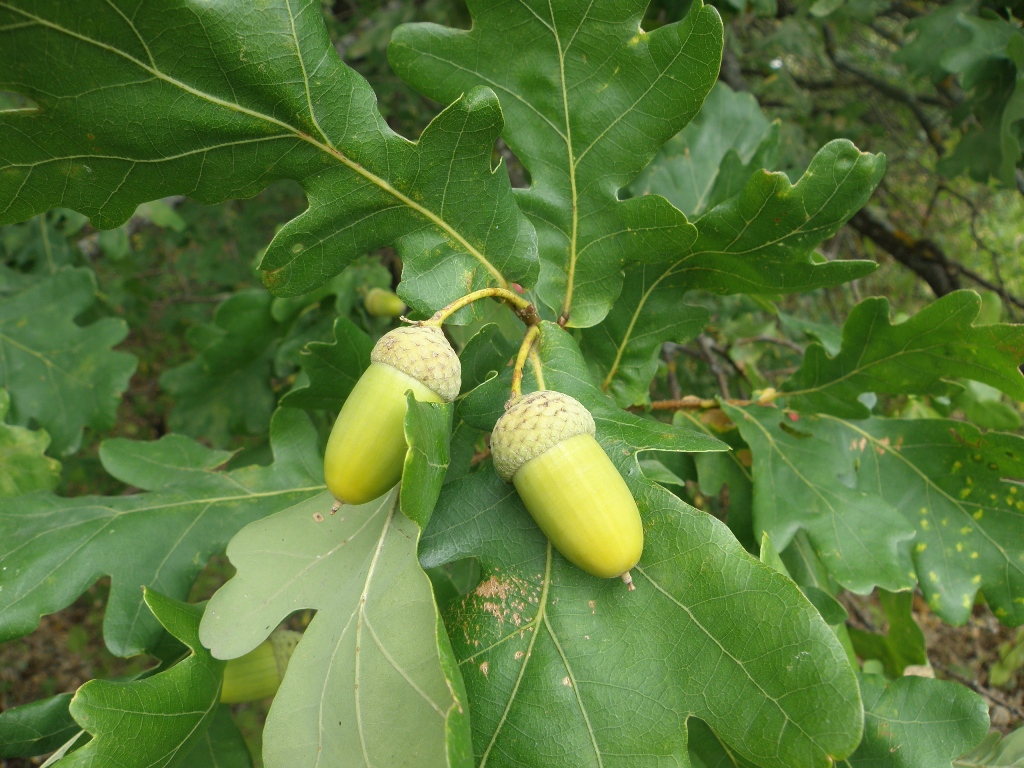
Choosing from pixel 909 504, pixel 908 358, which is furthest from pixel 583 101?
pixel 909 504

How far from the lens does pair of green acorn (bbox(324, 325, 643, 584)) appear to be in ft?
3.30

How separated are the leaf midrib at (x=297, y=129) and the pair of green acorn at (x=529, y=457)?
0.25 metres

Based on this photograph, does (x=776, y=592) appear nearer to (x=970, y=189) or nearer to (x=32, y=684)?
(x=32, y=684)

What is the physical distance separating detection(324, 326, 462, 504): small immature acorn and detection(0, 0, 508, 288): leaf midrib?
247 mm

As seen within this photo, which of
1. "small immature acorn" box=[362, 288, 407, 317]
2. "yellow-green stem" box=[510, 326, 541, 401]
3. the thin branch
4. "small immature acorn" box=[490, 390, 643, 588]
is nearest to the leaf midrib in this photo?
"yellow-green stem" box=[510, 326, 541, 401]

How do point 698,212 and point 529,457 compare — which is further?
point 698,212

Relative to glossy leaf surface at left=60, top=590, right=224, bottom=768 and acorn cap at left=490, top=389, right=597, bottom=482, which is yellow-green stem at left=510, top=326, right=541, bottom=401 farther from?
glossy leaf surface at left=60, top=590, right=224, bottom=768

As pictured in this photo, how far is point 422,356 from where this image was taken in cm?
107

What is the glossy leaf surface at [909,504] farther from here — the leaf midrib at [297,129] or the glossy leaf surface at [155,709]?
the glossy leaf surface at [155,709]

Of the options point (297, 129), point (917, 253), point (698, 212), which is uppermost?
point (297, 129)

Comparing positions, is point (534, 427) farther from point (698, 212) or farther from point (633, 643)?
point (698, 212)

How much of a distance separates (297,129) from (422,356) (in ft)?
1.33

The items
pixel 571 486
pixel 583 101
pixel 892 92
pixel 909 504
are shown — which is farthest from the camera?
pixel 892 92

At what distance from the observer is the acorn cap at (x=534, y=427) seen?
1035 mm
